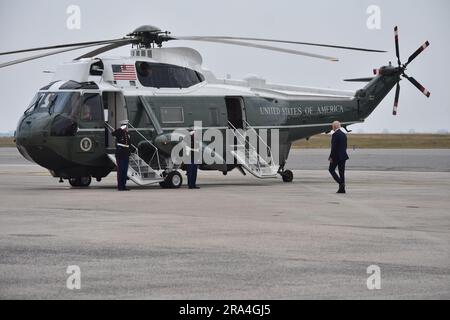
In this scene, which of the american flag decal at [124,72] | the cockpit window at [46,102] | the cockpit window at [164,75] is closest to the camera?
the cockpit window at [46,102]

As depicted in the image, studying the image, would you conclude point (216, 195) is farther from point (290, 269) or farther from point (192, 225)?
point (290, 269)

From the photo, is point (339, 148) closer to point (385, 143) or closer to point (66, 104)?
point (66, 104)

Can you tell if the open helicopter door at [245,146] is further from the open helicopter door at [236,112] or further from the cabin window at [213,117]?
the cabin window at [213,117]

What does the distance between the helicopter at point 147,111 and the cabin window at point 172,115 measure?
29mm

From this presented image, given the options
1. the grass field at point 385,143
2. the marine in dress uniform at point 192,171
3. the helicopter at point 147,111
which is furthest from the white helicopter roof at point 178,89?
the grass field at point 385,143

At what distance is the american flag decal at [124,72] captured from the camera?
25656 millimetres

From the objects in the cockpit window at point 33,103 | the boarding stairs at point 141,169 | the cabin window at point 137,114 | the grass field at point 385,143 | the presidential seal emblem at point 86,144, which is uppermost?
the cockpit window at point 33,103

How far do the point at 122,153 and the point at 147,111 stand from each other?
2179 millimetres

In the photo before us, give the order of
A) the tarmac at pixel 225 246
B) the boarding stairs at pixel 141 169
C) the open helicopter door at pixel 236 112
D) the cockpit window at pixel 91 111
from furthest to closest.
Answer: the open helicopter door at pixel 236 112
the boarding stairs at pixel 141 169
the cockpit window at pixel 91 111
the tarmac at pixel 225 246

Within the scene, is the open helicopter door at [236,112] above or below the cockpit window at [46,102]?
below

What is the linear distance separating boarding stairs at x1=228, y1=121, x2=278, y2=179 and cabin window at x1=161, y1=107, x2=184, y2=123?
1.94m

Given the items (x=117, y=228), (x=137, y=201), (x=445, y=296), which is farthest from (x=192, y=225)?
(x=445, y=296)

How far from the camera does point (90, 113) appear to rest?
25.1m

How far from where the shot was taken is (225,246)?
39.3 feet
